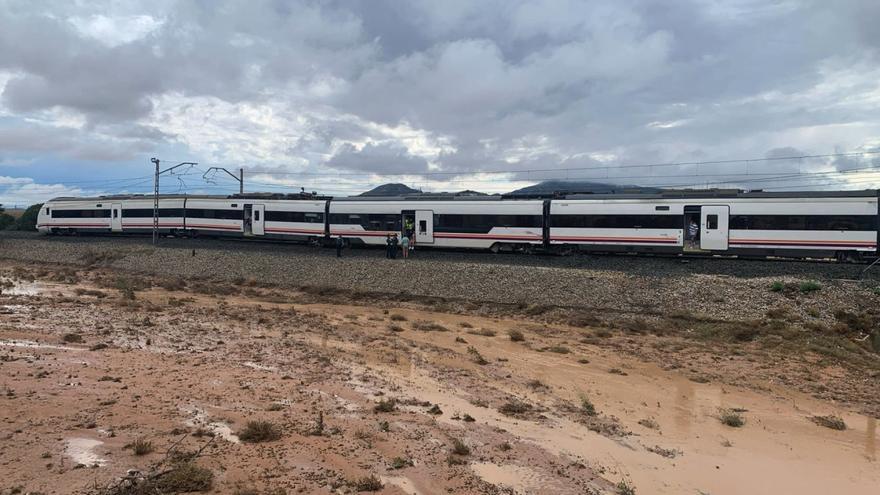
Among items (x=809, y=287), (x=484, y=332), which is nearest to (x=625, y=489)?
(x=484, y=332)

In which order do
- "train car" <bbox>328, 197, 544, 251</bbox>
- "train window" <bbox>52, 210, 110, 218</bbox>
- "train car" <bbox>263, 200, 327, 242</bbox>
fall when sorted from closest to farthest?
"train car" <bbox>328, 197, 544, 251</bbox>
"train car" <bbox>263, 200, 327, 242</bbox>
"train window" <bbox>52, 210, 110, 218</bbox>

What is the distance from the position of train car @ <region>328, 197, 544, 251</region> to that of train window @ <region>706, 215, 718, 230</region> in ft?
24.1

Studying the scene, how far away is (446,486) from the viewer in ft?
24.8

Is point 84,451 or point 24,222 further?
point 24,222

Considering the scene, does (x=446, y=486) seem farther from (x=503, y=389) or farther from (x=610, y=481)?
(x=503, y=389)

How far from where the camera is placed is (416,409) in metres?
10.9

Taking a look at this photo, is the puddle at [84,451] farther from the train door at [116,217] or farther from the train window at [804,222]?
the train door at [116,217]

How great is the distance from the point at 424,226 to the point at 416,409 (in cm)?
1895

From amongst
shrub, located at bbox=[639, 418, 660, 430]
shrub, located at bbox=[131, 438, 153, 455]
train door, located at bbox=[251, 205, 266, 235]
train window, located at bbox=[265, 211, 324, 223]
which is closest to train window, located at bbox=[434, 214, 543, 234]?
train window, located at bbox=[265, 211, 324, 223]

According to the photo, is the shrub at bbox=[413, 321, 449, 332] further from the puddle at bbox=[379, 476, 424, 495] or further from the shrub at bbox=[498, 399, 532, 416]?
the puddle at bbox=[379, 476, 424, 495]

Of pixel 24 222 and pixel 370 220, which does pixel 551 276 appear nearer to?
pixel 370 220

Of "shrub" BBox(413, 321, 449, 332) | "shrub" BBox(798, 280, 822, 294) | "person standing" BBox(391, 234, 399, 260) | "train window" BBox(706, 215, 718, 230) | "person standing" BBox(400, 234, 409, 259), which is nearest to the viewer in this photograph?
"shrub" BBox(798, 280, 822, 294)

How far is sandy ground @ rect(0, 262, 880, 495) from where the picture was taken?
791cm

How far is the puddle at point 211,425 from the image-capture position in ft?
28.5
